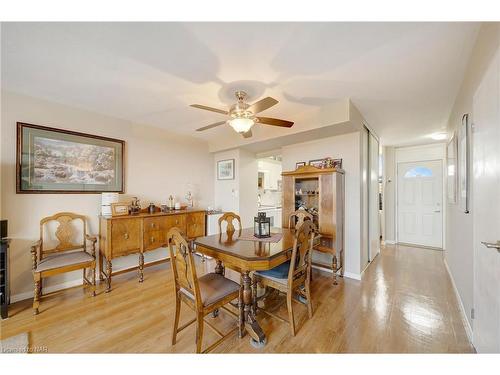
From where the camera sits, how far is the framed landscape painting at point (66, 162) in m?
2.34

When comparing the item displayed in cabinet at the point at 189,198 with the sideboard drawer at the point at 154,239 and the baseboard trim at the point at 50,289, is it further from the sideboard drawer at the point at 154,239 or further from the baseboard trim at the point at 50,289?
the baseboard trim at the point at 50,289

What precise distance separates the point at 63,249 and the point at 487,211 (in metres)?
4.06

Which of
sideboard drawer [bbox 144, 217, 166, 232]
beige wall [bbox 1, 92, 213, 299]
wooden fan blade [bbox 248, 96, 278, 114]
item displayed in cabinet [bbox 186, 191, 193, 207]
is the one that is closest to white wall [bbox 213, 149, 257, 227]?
beige wall [bbox 1, 92, 213, 299]

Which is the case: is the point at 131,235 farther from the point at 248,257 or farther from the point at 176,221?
the point at 248,257

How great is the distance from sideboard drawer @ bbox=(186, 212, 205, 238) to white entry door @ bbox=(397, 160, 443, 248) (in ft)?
15.2

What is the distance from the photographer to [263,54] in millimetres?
1586

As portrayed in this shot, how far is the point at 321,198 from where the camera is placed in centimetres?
283

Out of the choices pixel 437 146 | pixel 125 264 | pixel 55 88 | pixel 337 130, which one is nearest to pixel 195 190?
pixel 125 264

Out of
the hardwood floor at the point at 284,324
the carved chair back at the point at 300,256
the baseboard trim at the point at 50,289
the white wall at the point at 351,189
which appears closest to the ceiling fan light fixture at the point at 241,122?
the carved chair back at the point at 300,256

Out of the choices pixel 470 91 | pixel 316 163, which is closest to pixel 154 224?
pixel 316 163

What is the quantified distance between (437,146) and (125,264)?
21.5 ft

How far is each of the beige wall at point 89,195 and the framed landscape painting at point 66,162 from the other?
76mm
